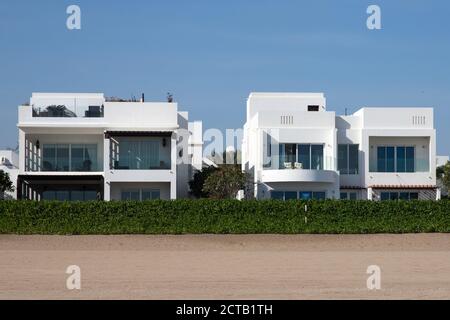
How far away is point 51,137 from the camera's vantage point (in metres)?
48.8

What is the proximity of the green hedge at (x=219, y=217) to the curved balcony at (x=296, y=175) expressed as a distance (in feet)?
16.5

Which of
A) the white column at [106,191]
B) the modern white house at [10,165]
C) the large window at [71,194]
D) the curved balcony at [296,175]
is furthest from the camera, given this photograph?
the modern white house at [10,165]

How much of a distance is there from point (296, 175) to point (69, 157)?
11845 mm

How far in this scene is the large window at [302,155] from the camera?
4794cm

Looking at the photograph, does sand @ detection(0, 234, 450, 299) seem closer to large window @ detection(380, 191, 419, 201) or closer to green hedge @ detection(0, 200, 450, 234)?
green hedge @ detection(0, 200, 450, 234)

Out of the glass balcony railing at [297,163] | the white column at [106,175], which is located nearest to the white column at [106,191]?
the white column at [106,175]

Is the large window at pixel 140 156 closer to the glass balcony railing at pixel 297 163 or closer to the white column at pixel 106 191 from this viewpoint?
the white column at pixel 106 191

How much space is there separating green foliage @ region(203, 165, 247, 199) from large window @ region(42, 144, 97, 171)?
20.1 feet

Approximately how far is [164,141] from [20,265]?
20.6m

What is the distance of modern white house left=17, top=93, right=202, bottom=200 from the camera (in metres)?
47.7

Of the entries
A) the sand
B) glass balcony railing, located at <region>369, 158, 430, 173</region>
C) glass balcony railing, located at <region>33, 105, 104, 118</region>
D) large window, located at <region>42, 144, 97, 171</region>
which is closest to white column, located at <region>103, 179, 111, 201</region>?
large window, located at <region>42, 144, 97, 171</region>

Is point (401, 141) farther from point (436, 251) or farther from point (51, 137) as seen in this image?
point (51, 137)

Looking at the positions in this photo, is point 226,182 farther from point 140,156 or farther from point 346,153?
point 346,153
